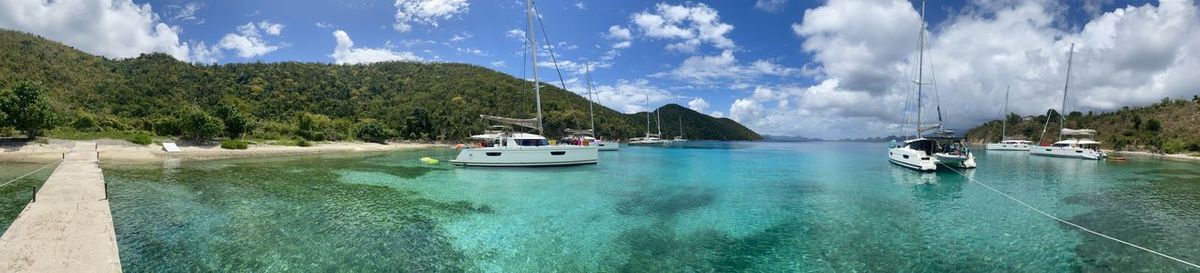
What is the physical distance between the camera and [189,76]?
8388 cm

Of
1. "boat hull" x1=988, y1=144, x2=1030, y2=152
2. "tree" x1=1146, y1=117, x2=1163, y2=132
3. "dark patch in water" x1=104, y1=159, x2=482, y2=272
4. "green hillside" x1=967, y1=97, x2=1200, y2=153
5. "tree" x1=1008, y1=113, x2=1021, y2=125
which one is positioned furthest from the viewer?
"tree" x1=1008, y1=113, x2=1021, y2=125

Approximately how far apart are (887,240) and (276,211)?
16554 mm

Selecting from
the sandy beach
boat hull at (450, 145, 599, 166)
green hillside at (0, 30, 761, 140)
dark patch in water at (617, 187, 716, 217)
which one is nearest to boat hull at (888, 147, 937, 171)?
dark patch in water at (617, 187, 716, 217)

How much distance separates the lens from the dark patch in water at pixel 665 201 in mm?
15055

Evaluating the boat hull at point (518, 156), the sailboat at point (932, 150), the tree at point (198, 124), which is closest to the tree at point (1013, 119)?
the sailboat at point (932, 150)

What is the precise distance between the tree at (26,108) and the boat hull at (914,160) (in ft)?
197

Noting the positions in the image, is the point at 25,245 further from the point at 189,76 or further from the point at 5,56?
the point at 189,76

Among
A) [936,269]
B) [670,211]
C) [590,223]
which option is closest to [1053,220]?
[936,269]

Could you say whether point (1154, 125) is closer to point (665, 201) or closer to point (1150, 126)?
point (1150, 126)

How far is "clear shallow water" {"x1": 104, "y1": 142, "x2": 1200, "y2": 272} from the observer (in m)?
9.18

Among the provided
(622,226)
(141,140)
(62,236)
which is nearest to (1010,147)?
(622,226)

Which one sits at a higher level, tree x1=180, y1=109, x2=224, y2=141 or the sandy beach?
tree x1=180, y1=109, x2=224, y2=141

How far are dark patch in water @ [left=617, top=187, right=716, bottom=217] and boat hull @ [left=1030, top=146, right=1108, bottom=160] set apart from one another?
168 ft

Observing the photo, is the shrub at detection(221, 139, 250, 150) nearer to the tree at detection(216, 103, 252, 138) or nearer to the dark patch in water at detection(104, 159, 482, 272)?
the tree at detection(216, 103, 252, 138)
